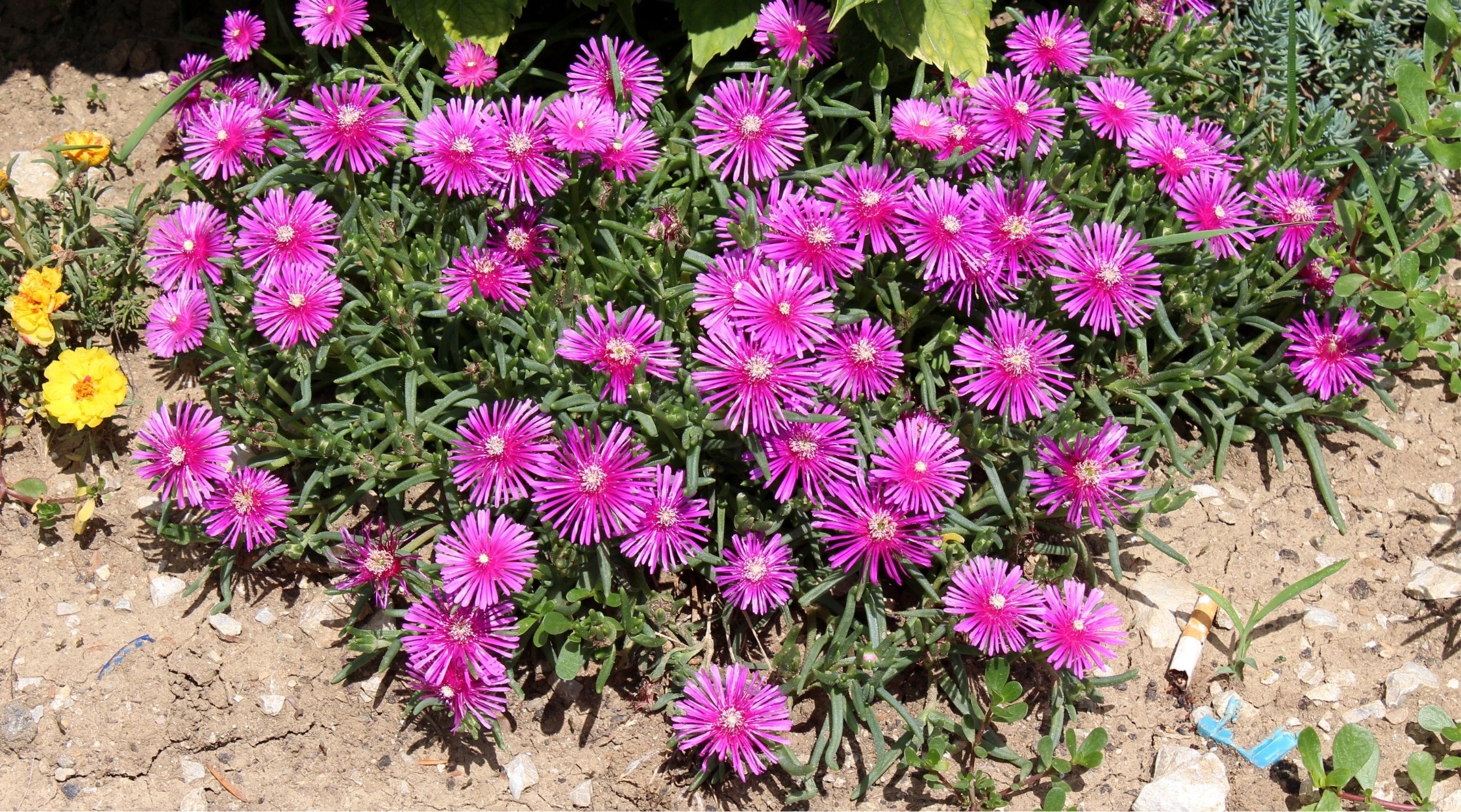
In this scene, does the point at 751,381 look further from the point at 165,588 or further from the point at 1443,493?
the point at 1443,493

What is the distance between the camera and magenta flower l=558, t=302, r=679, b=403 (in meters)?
2.39

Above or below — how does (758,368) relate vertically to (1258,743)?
above

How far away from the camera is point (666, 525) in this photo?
2.39m

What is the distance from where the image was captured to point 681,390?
2.54 m

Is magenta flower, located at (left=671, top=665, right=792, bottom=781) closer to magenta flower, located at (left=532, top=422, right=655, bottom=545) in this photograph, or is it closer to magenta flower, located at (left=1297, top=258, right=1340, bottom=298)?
magenta flower, located at (left=532, top=422, right=655, bottom=545)

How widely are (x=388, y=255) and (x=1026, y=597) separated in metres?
1.77

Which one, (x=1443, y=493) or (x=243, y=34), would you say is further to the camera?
(x=243, y=34)

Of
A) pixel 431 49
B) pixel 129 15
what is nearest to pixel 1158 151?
pixel 431 49

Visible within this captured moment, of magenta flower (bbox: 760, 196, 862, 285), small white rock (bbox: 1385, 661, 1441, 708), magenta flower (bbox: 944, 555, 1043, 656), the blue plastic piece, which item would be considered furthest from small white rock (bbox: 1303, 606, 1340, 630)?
magenta flower (bbox: 760, 196, 862, 285)

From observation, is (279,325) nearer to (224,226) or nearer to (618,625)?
(224,226)

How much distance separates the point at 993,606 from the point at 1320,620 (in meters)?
0.94

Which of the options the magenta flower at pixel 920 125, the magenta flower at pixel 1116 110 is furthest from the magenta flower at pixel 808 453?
the magenta flower at pixel 1116 110

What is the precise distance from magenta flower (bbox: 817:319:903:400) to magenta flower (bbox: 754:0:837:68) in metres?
0.78

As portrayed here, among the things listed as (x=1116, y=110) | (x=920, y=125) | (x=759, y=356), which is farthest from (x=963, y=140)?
(x=759, y=356)
